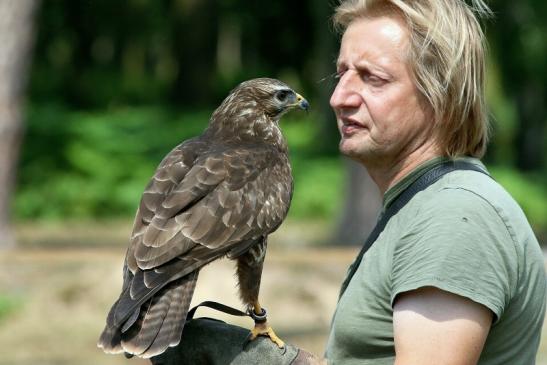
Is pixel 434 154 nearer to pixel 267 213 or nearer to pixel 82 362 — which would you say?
pixel 267 213

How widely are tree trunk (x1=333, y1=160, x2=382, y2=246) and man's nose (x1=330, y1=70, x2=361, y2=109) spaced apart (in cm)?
960

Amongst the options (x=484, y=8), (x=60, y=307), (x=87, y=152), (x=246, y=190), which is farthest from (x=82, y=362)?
(x=87, y=152)

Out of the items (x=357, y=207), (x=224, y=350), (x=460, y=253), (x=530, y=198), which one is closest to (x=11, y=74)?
(x=357, y=207)

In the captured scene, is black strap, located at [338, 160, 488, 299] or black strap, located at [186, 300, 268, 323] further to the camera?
black strap, located at [186, 300, 268, 323]

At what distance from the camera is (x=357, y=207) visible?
43.1 ft

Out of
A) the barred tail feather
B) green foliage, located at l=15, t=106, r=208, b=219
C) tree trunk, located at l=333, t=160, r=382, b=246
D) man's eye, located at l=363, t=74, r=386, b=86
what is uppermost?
man's eye, located at l=363, t=74, r=386, b=86

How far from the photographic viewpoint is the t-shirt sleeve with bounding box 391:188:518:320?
104 inches

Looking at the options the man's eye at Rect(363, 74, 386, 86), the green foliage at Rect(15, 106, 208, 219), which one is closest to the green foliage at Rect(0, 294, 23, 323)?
the man's eye at Rect(363, 74, 386, 86)

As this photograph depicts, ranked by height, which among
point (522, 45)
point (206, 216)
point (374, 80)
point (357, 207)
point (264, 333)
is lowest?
point (357, 207)

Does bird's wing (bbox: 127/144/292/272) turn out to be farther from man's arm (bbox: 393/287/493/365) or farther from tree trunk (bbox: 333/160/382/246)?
tree trunk (bbox: 333/160/382/246)

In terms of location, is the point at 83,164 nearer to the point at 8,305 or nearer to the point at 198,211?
the point at 8,305

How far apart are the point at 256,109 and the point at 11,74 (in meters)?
8.32

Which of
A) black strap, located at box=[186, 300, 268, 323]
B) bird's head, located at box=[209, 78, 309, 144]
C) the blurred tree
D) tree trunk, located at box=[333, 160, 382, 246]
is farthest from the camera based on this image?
the blurred tree

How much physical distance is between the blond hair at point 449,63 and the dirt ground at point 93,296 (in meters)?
5.55
